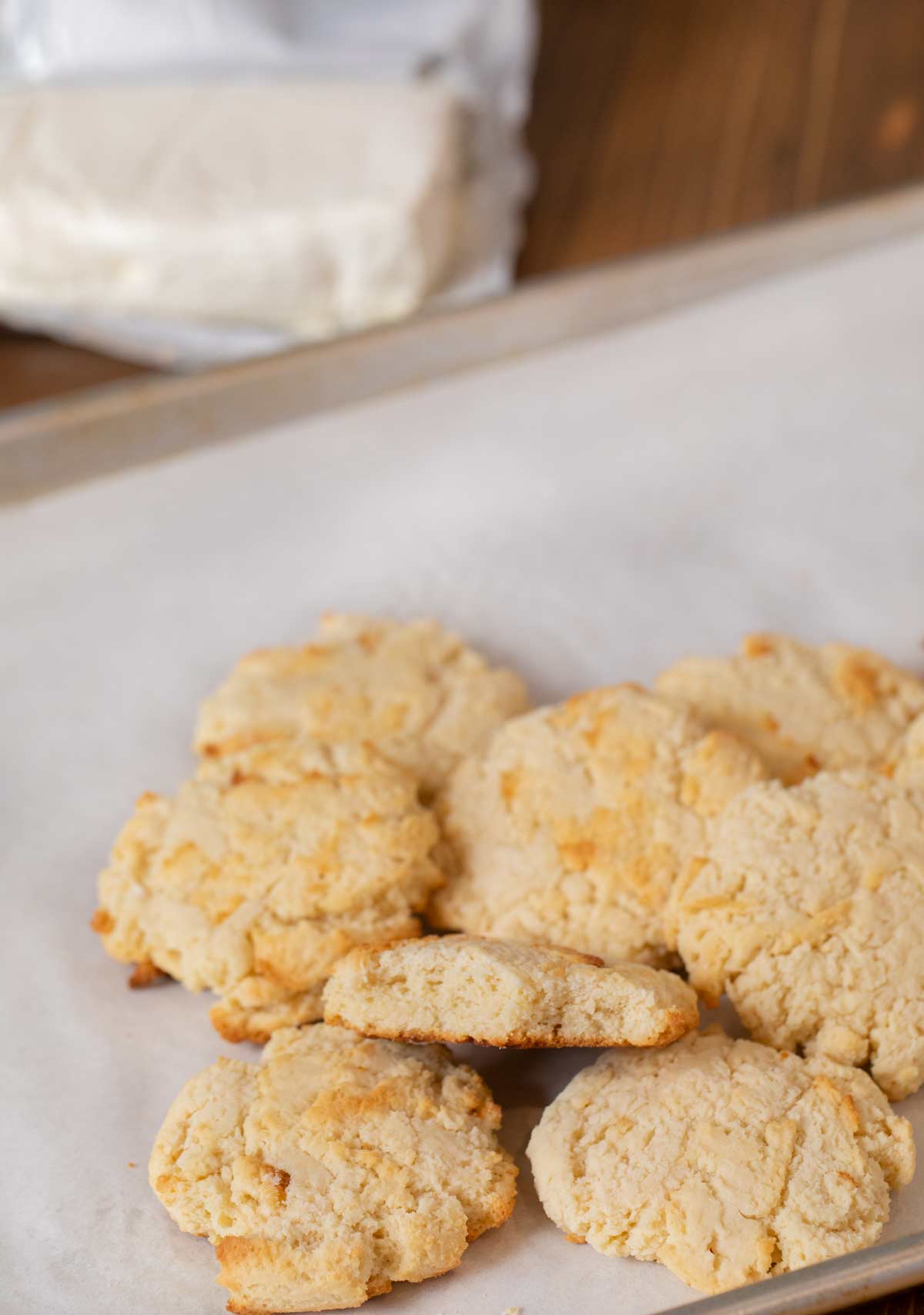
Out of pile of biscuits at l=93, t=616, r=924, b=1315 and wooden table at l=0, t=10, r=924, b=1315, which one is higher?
wooden table at l=0, t=10, r=924, b=1315

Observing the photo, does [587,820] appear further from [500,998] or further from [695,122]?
[695,122]

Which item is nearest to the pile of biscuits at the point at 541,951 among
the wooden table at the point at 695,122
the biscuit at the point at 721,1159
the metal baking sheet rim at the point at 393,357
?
the biscuit at the point at 721,1159

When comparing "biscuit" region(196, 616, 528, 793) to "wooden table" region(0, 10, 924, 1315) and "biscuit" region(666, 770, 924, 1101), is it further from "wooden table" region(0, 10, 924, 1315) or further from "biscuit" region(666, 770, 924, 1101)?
"wooden table" region(0, 10, 924, 1315)

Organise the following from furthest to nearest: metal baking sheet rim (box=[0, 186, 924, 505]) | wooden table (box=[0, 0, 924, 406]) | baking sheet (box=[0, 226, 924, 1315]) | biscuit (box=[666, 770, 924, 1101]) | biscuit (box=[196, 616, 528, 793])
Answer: wooden table (box=[0, 0, 924, 406]) < metal baking sheet rim (box=[0, 186, 924, 505]) < biscuit (box=[196, 616, 528, 793]) < baking sheet (box=[0, 226, 924, 1315]) < biscuit (box=[666, 770, 924, 1101])

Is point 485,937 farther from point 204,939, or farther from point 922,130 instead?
point 922,130

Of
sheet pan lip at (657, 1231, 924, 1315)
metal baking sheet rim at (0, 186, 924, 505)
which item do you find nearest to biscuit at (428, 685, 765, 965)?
sheet pan lip at (657, 1231, 924, 1315)

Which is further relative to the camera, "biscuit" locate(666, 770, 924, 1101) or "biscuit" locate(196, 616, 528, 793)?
"biscuit" locate(196, 616, 528, 793)

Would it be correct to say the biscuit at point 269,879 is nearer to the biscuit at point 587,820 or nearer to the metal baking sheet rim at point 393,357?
the biscuit at point 587,820
